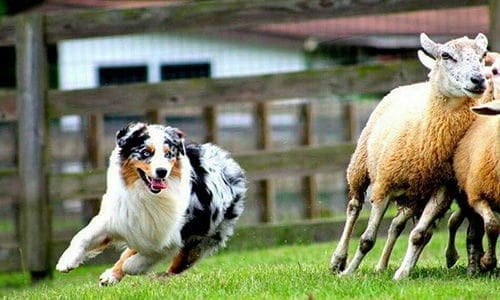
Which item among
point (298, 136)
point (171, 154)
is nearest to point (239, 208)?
point (171, 154)

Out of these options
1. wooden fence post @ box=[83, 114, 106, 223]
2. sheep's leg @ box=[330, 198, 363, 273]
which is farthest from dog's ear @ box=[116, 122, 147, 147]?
wooden fence post @ box=[83, 114, 106, 223]

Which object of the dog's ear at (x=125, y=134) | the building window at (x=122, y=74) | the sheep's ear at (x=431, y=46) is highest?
the sheep's ear at (x=431, y=46)

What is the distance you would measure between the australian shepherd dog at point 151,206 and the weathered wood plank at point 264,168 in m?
1.95

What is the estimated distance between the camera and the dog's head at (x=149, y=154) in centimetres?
915

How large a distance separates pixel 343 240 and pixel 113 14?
3536mm

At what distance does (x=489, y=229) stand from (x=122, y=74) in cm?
1566

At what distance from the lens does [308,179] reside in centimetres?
1616

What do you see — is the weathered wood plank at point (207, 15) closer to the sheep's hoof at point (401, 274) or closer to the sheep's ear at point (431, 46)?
the sheep's ear at point (431, 46)

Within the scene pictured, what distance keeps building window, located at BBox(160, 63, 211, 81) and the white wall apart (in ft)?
0.38

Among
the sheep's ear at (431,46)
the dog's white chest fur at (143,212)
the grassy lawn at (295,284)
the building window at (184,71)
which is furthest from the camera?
the building window at (184,71)

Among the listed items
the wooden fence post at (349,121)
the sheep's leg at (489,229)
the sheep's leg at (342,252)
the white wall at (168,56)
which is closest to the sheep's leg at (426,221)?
the sheep's leg at (489,229)

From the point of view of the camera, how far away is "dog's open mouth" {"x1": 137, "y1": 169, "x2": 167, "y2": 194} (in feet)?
30.2

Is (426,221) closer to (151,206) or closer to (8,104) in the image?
(151,206)

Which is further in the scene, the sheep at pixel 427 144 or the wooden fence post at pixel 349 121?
the wooden fence post at pixel 349 121
